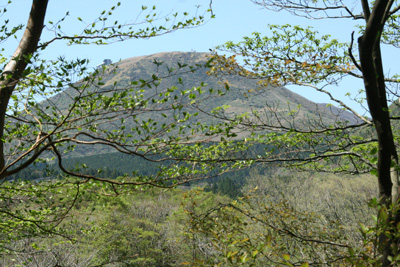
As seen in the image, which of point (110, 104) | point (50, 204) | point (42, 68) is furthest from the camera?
point (50, 204)

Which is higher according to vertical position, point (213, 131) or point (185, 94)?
point (185, 94)

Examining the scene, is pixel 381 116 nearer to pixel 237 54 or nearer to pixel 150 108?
pixel 150 108

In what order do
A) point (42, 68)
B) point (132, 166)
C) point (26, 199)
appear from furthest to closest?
point (132, 166) < point (26, 199) < point (42, 68)

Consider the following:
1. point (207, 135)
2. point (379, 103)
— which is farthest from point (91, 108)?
point (379, 103)

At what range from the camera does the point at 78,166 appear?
14.7 feet

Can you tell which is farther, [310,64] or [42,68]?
[310,64]

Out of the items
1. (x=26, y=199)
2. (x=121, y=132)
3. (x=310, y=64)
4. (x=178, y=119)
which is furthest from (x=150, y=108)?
(x=310, y=64)

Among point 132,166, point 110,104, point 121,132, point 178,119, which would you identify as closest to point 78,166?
point 121,132

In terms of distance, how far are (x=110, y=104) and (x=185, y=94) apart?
792mm

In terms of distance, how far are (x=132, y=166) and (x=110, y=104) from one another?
401 feet

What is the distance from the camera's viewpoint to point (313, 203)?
34.4 meters

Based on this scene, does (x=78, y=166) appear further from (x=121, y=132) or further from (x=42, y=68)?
(x=42, y=68)

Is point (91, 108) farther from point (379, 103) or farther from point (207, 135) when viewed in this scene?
point (379, 103)

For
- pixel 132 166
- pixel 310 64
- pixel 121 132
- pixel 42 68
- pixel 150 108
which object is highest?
pixel 310 64
